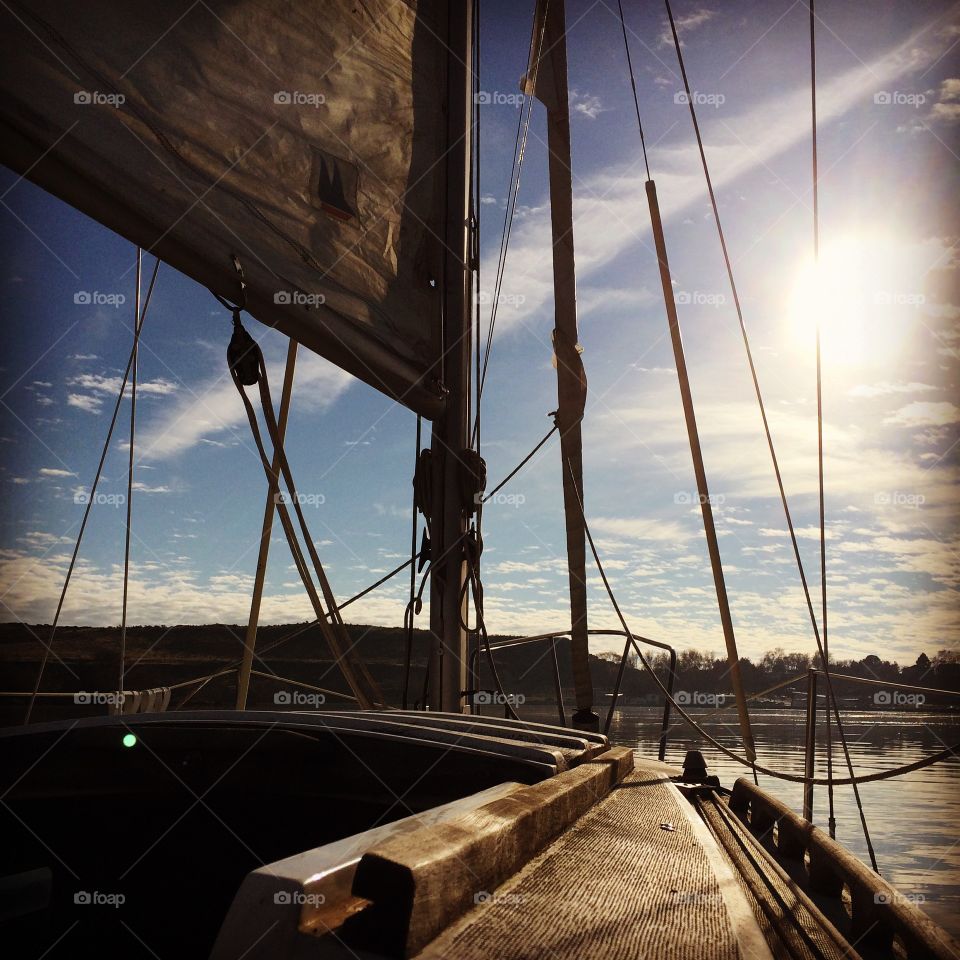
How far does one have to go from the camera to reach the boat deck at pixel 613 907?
100cm

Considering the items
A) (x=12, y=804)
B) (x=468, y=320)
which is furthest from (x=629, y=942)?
(x=468, y=320)

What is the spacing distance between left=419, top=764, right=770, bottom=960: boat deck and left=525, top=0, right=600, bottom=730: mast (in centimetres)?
294

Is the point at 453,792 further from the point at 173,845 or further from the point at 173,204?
the point at 173,204

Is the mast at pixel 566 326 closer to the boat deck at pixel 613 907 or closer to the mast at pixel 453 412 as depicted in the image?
the mast at pixel 453 412

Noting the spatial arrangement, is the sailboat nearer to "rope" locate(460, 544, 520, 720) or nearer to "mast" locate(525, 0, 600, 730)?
"rope" locate(460, 544, 520, 720)

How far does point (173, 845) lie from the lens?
205 cm

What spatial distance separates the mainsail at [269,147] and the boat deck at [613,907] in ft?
7.39

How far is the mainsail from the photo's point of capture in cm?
221

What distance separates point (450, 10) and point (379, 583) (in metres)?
3.76

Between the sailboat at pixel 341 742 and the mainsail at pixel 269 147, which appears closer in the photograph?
the sailboat at pixel 341 742

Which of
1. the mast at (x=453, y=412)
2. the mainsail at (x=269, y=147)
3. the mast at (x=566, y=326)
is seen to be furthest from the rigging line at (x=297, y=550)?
the mast at (x=566, y=326)

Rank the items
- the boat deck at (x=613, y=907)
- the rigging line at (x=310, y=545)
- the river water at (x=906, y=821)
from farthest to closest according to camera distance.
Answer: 1. the river water at (x=906, y=821)
2. the rigging line at (x=310, y=545)
3. the boat deck at (x=613, y=907)

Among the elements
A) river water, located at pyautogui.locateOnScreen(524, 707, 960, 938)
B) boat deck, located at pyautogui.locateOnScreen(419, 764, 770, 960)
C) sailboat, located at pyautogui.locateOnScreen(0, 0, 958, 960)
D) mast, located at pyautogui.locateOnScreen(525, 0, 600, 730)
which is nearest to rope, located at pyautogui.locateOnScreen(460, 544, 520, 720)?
sailboat, located at pyautogui.locateOnScreen(0, 0, 958, 960)

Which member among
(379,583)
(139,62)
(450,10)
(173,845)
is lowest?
(173,845)
